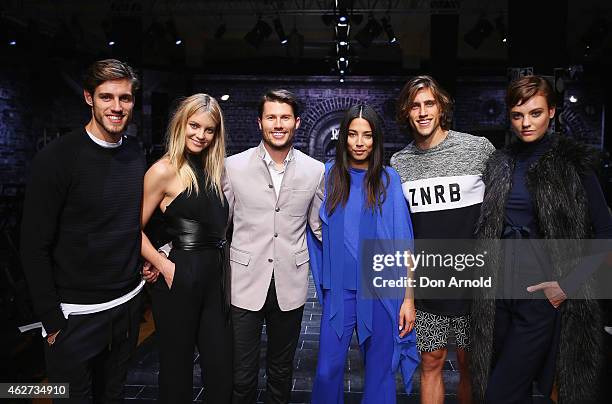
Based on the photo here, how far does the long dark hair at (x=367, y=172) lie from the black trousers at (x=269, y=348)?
0.51m

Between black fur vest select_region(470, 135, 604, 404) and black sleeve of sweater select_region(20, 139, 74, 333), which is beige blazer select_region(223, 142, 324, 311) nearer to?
black sleeve of sweater select_region(20, 139, 74, 333)

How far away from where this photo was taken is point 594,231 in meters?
2.00

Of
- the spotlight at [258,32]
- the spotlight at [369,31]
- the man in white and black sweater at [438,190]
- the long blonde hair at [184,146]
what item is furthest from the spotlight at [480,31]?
the long blonde hair at [184,146]

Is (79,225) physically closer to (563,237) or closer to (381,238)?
(381,238)

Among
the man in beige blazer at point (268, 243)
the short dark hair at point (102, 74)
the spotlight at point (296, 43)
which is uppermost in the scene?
the spotlight at point (296, 43)

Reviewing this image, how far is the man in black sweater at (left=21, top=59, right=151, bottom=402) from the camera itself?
1.82m

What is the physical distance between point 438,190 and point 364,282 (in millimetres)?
531

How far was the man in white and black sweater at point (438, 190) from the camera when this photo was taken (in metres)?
2.22

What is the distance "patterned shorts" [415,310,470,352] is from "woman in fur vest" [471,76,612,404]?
153 mm

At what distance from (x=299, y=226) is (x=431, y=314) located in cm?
73

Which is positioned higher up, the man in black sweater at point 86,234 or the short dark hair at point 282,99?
the short dark hair at point 282,99

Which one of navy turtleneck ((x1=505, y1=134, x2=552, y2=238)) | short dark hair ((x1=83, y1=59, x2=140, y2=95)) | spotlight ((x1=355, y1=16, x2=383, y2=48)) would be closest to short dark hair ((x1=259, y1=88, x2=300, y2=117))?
short dark hair ((x1=83, y1=59, x2=140, y2=95))

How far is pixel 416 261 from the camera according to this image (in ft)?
7.49

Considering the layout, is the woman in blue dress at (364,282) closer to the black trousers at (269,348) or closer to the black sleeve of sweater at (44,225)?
the black trousers at (269,348)
